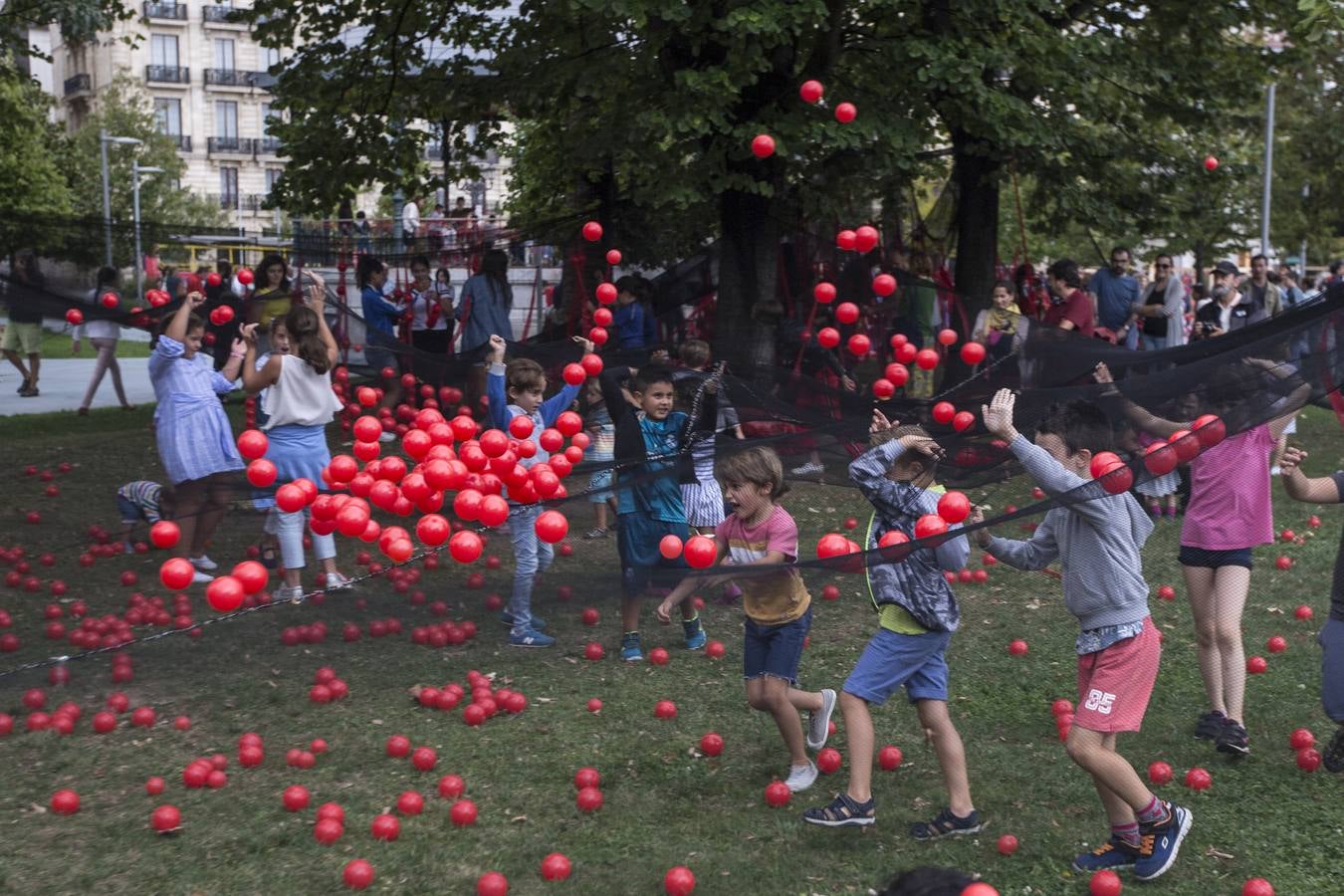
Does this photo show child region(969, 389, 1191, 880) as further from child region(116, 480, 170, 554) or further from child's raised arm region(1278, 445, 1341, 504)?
child region(116, 480, 170, 554)

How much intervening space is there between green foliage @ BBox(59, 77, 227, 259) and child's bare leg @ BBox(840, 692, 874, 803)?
175 feet

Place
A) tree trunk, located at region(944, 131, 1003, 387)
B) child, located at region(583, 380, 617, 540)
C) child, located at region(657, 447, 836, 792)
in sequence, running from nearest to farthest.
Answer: child, located at region(657, 447, 836, 792) → child, located at region(583, 380, 617, 540) → tree trunk, located at region(944, 131, 1003, 387)

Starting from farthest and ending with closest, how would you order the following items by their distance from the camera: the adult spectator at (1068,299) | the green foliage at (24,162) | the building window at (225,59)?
the building window at (225,59) → the adult spectator at (1068,299) → the green foliage at (24,162)

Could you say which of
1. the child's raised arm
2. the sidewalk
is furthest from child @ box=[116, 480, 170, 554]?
the sidewalk

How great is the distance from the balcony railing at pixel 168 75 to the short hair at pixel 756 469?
2919 inches

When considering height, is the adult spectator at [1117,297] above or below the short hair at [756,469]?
above

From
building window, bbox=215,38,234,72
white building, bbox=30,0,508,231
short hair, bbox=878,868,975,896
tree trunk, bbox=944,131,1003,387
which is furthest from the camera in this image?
building window, bbox=215,38,234,72

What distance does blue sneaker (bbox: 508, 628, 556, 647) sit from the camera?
7.84 meters

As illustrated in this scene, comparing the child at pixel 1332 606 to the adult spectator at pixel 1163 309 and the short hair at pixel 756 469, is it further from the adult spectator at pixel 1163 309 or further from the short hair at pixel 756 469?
the adult spectator at pixel 1163 309

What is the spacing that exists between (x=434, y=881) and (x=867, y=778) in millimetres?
1669

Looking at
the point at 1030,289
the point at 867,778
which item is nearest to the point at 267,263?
the point at 867,778

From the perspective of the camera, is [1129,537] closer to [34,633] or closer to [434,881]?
[434,881]

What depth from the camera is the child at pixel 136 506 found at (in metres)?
8.23

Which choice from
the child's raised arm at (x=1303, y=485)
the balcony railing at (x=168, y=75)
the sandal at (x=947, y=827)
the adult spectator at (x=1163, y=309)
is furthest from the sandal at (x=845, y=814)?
the balcony railing at (x=168, y=75)
